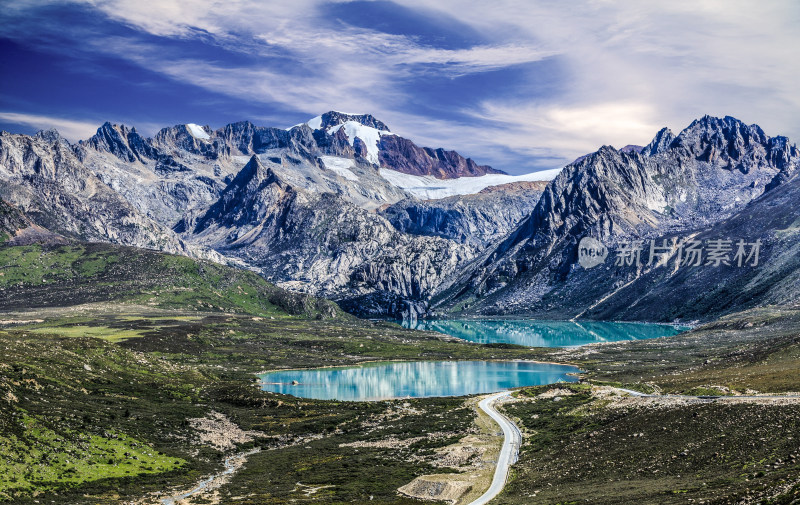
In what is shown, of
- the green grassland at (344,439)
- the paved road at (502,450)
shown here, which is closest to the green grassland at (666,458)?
the green grassland at (344,439)

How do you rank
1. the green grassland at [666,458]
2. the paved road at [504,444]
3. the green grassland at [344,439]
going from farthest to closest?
the paved road at [504,444] < the green grassland at [344,439] < the green grassland at [666,458]

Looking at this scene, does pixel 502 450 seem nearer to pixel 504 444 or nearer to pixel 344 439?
pixel 504 444

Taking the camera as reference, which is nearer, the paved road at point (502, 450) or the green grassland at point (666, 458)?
the green grassland at point (666, 458)

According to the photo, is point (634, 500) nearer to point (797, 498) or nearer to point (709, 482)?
point (709, 482)

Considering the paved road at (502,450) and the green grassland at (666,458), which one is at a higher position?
the green grassland at (666,458)

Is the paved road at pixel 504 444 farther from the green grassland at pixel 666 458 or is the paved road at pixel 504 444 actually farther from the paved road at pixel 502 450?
the green grassland at pixel 666 458

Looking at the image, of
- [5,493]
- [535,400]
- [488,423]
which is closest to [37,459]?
[5,493]

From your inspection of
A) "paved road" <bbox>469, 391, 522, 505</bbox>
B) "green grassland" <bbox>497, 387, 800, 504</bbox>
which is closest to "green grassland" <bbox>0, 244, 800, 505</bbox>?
"green grassland" <bbox>497, 387, 800, 504</bbox>

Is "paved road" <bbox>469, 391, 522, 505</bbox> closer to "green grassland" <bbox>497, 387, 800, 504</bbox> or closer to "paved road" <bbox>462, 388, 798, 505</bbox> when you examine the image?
"paved road" <bbox>462, 388, 798, 505</bbox>
